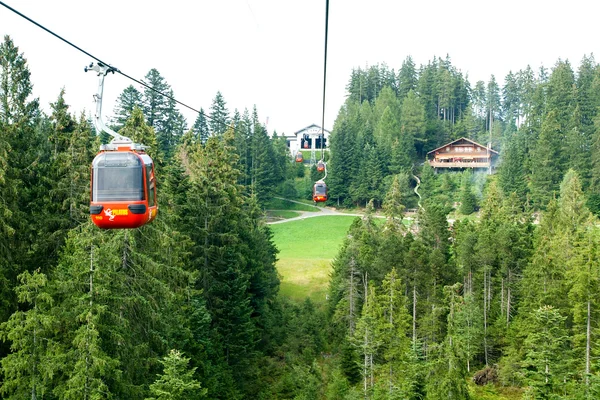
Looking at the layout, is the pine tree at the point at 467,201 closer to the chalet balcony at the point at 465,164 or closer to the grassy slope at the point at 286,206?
the chalet balcony at the point at 465,164

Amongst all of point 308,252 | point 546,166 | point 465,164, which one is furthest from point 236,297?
point 465,164

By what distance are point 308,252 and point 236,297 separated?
35.2 meters

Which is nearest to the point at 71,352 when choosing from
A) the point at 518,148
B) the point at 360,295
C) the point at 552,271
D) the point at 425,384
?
the point at 425,384

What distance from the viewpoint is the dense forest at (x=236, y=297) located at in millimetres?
17844

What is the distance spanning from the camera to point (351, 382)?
34406 mm

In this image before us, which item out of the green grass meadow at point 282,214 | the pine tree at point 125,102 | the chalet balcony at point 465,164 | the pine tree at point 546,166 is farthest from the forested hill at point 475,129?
the pine tree at point 125,102

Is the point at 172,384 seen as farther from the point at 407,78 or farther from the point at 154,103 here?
the point at 407,78

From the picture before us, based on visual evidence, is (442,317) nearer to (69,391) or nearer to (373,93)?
(69,391)

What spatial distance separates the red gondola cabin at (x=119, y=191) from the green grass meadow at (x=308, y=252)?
1524 inches

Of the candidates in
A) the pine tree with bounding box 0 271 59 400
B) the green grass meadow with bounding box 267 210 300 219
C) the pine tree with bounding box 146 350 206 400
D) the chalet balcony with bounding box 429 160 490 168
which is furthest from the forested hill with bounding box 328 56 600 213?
the pine tree with bounding box 0 271 59 400

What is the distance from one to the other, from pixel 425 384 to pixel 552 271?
14871mm

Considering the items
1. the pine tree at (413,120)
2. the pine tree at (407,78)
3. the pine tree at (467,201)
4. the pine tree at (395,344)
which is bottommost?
the pine tree at (395,344)

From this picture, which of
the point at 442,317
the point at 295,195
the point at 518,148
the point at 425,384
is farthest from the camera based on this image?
the point at 295,195

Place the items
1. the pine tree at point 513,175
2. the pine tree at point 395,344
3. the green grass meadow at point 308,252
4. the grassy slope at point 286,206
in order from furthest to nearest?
the grassy slope at point 286,206 < the pine tree at point 513,175 < the green grass meadow at point 308,252 < the pine tree at point 395,344
